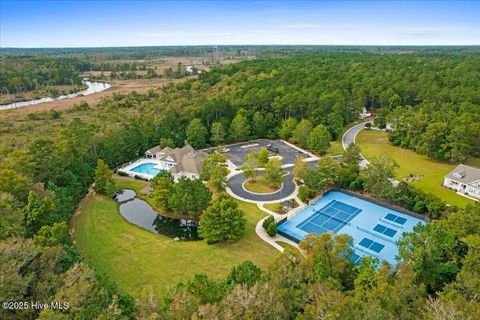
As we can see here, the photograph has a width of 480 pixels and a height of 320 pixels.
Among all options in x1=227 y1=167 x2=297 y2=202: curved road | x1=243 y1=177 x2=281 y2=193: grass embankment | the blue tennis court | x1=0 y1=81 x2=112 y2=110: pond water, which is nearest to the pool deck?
x1=227 y1=167 x2=297 y2=202: curved road

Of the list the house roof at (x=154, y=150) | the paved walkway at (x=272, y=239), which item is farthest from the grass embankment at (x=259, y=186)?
the house roof at (x=154, y=150)

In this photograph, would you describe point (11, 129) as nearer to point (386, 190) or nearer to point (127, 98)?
point (127, 98)

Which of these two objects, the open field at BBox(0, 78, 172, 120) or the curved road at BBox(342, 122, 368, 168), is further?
the open field at BBox(0, 78, 172, 120)

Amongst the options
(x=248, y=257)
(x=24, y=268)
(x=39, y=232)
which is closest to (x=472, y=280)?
(x=248, y=257)

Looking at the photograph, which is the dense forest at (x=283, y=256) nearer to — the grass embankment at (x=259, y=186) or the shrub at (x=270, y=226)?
the shrub at (x=270, y=226)

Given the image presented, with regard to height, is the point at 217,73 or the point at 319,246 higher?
the point at 217,73

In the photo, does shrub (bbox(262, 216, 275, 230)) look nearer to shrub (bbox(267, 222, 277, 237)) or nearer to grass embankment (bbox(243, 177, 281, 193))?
shrub (bbox(267, 222, 277, 237))

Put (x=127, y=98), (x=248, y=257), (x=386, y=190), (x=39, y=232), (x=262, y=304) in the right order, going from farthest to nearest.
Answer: (x=127, y=98) < (x=386, y=190) < (x=248, y=257) < (x=39, y=232) < (x=262, y=304)
